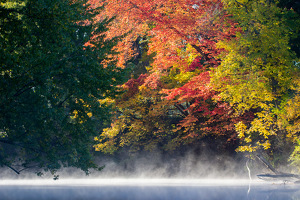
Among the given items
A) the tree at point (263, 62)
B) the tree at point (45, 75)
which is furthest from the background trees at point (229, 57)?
the tree at point (45, 75)

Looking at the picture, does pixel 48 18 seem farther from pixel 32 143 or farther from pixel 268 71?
pixel 268 71

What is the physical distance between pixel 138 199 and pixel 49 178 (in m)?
18.9

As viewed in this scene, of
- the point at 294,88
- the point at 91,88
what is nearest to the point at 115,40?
the point at 91,88

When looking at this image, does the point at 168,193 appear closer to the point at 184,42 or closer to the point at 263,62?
the point at 263,62

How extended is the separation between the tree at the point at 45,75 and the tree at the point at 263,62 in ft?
19.8

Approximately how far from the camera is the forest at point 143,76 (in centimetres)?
1277

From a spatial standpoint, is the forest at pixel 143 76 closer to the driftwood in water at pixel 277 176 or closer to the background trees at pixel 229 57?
the background trees at pixel 229 57

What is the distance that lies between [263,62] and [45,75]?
11.5 m

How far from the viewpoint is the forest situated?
12.8 m

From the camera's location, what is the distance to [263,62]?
778 inches

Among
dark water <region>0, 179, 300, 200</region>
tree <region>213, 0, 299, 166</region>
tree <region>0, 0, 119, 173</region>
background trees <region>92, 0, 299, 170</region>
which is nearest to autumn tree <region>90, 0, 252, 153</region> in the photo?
background trees <region>92, 0, 299, 170</region>

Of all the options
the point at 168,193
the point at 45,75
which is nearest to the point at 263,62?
the point at 168,193

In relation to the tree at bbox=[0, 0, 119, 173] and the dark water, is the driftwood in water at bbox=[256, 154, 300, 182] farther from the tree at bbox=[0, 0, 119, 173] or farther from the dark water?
the tree at bbox=[0, 0, 119, 173]

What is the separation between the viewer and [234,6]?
20.1m
